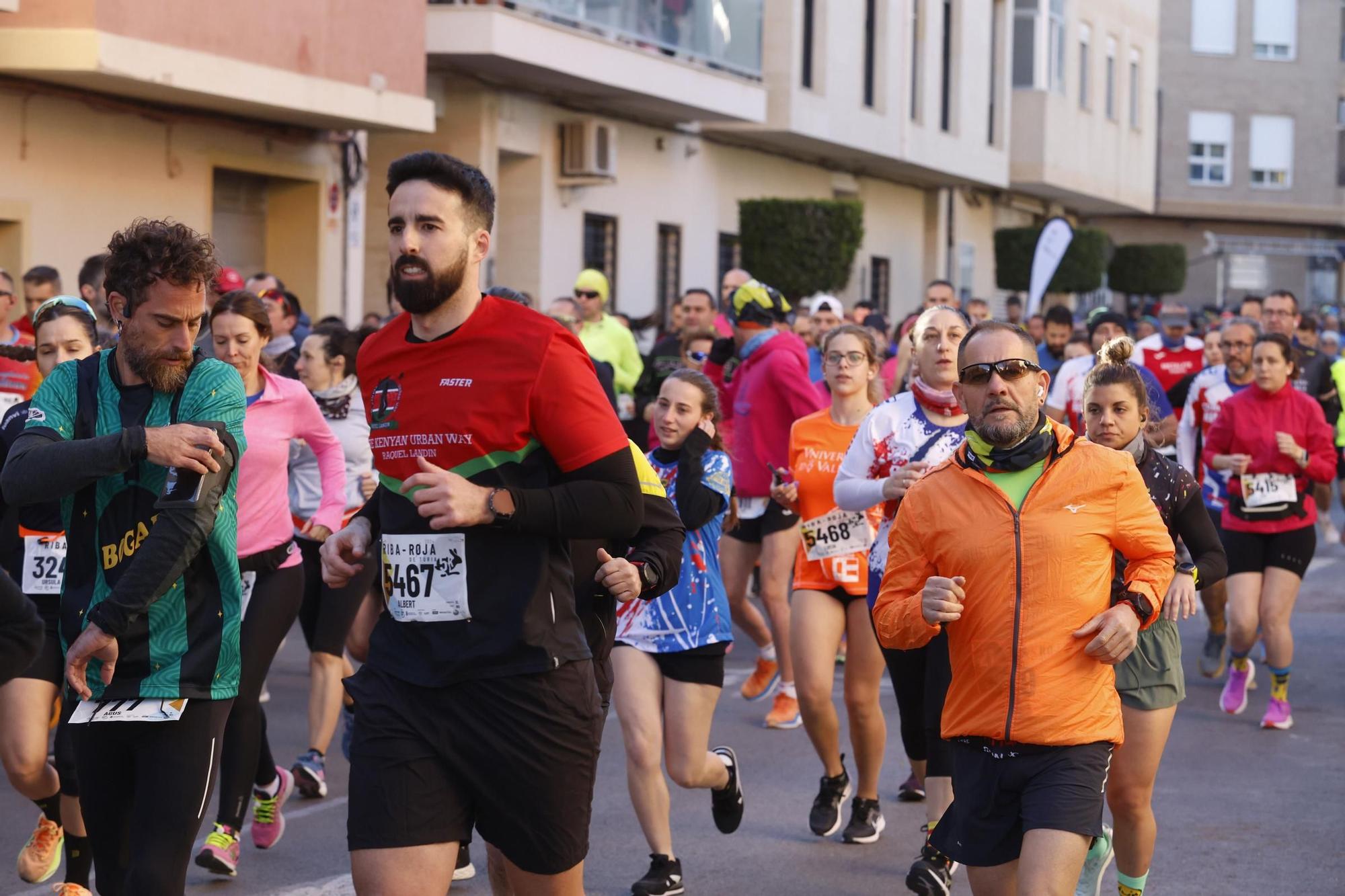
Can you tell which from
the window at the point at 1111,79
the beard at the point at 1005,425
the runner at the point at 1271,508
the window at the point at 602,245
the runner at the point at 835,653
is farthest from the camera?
the window at the point at 1111,79

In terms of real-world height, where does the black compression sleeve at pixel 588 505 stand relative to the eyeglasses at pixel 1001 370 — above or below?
below

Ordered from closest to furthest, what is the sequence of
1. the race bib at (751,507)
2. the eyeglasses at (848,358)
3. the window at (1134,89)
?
the eyeglasses at (848,358)
the race bib at (751,507)
the window at (1134,89)

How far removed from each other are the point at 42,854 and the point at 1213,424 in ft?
22.7

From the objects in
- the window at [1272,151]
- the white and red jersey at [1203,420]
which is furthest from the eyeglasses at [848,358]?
the window at [1272,151]

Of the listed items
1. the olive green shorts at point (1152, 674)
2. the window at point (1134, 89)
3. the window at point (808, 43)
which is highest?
the window at point (1134, 89)

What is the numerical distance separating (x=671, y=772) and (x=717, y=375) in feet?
18.2

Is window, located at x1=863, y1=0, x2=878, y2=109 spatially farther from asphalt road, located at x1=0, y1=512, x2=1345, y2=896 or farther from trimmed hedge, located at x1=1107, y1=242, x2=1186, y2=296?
asphalt road, located at x1=0, y1=512, x2=1345, y2=896

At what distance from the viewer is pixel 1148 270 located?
161ft

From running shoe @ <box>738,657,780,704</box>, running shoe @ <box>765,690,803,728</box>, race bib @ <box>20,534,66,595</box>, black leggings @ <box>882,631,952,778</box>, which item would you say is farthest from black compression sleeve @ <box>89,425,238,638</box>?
running shoe @ <box>738,657,780,704</box>

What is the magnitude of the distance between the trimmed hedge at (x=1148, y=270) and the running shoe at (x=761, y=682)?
39917 mm

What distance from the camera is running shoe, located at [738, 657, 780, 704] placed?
36.0 feet

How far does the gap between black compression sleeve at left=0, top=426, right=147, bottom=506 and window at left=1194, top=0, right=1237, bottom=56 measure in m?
63.5

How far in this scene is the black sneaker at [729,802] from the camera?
7.23m

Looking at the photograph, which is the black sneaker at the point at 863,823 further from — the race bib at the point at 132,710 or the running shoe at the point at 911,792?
the race bib at the point at 132,710
